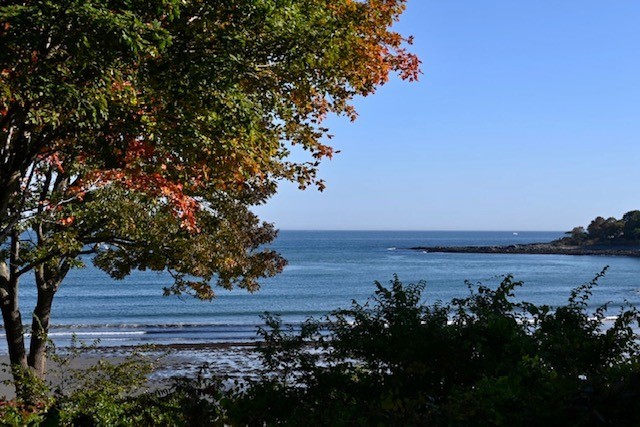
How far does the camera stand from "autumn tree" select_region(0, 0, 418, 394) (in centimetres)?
802

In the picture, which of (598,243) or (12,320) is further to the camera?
(598,243)

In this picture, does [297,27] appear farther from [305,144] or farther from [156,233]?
[156,233]

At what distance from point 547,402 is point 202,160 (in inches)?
265

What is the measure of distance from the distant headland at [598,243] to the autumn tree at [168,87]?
146711mm

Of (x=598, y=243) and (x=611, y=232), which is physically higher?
(x=611, y=232)

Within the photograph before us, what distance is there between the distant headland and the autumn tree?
147m

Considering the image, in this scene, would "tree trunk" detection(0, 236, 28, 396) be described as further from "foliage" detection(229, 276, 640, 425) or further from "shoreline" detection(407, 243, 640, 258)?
"shoreline" detection(407, 243, 640, 258)

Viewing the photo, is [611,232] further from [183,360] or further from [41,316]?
[41,316]

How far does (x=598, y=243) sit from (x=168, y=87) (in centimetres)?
17347

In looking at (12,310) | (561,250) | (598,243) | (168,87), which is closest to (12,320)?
(12,310)

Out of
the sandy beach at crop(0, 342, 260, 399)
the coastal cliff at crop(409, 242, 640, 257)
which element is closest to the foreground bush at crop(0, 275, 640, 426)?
the sandy beach at crop(0, 342, 260, 399)

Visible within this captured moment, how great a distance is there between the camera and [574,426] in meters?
4.17

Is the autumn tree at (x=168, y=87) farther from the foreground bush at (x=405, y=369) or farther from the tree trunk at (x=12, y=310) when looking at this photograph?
the foreground bush at (x=405, y=369)

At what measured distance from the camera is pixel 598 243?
549ft
